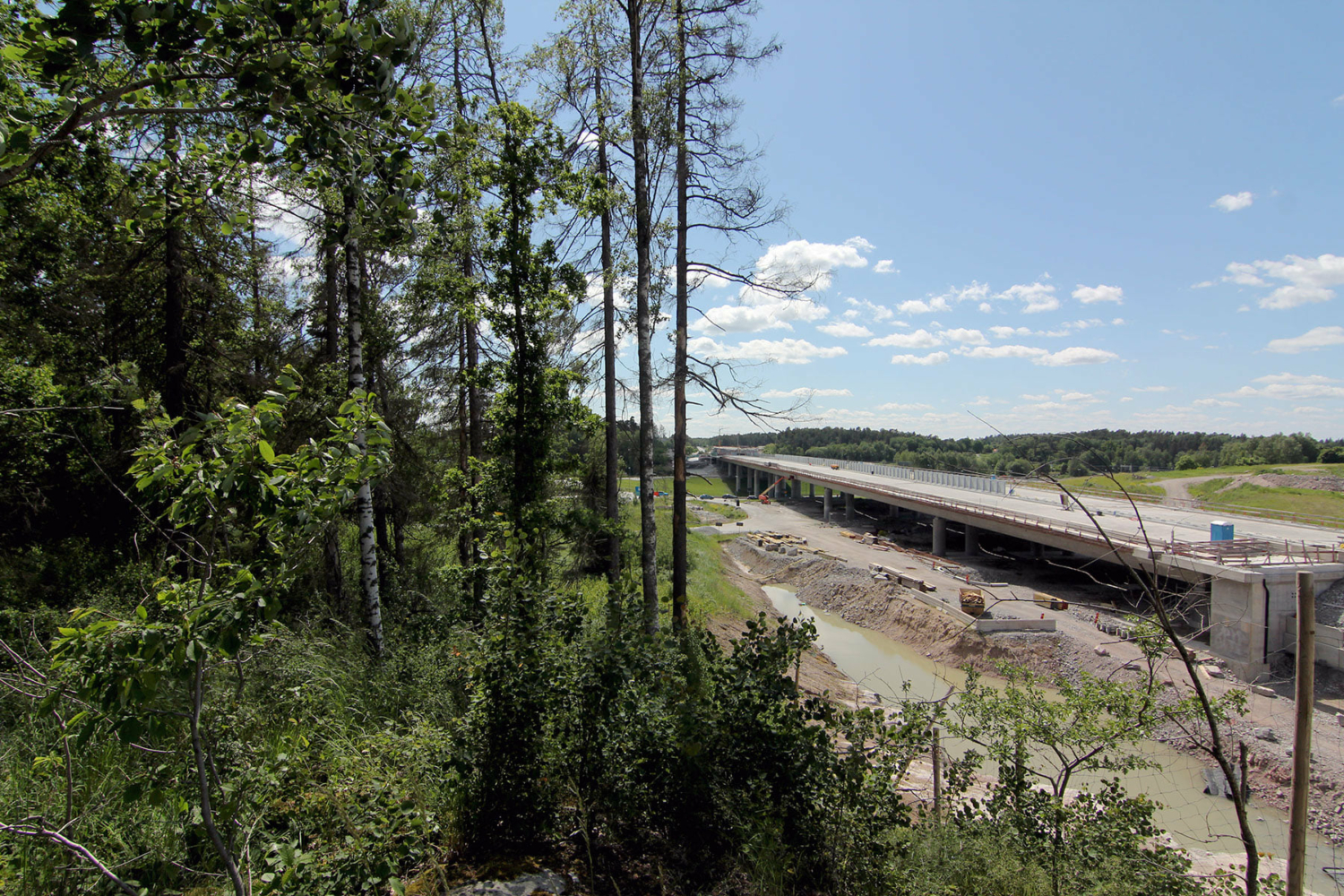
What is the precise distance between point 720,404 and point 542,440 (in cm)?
407

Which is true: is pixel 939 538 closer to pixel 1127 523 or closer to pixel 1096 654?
pixel 1127 523

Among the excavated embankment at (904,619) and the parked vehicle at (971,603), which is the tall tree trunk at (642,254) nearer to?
the excavated embankment at (904,619)

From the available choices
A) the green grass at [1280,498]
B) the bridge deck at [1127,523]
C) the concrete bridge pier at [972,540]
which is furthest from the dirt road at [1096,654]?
the green grass at [1280,498]

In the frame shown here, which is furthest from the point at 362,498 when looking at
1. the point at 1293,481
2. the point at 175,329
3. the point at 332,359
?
the point at 1293,481

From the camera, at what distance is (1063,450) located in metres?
4.60

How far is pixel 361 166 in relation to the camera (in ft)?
7.68

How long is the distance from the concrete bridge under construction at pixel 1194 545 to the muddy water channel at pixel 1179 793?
3947 millimetres

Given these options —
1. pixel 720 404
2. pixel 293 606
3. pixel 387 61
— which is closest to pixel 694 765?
pixel 387 61

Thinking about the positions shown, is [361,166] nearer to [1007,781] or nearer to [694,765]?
[694,765]

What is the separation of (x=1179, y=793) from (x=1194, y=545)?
9379 millimetres

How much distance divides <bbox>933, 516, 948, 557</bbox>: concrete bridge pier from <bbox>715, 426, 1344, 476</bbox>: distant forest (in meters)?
3.91

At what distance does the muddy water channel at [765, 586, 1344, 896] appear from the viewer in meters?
11.3

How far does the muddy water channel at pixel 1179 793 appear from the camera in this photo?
11.3 metres

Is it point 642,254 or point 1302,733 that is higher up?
point 642,254
